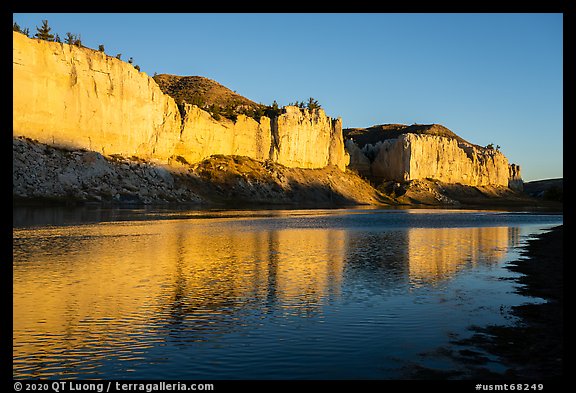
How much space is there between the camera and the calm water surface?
10.8 m

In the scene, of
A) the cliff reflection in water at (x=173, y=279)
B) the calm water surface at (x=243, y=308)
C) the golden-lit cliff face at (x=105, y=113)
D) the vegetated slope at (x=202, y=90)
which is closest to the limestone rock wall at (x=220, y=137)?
the golden-lit cliff face at (x=105, y=113)

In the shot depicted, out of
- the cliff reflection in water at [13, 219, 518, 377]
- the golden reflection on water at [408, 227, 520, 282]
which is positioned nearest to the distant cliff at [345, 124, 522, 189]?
the golden reflection on water at [408, 227, 520, 282]

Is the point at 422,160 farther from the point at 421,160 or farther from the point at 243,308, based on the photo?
the point at 243,308

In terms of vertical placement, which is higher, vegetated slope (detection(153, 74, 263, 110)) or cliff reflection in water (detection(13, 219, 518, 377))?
vegetated slope (detection(153, 74, 263, 110))

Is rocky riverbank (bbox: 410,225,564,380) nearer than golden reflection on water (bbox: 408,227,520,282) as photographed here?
Yes

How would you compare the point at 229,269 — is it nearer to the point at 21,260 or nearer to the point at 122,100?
the point at 21,260

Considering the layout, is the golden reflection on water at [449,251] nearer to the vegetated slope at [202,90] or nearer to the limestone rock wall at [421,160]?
the limestone rock wall at [421,160]

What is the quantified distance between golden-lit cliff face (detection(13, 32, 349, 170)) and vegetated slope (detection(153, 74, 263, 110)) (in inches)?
1770

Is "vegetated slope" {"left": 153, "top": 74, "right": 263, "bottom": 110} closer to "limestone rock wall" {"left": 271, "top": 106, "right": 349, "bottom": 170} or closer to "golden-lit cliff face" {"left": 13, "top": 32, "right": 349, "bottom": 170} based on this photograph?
"limestone rock wall" {"left": 271, "top": 106, "right": 349, "bottom": 170}

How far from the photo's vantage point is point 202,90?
7106 inches

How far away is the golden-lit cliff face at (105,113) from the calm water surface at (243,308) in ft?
173

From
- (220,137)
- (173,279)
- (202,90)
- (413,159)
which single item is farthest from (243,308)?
(202,90)

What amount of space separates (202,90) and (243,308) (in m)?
171

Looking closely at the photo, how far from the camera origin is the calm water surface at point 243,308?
1076cm
